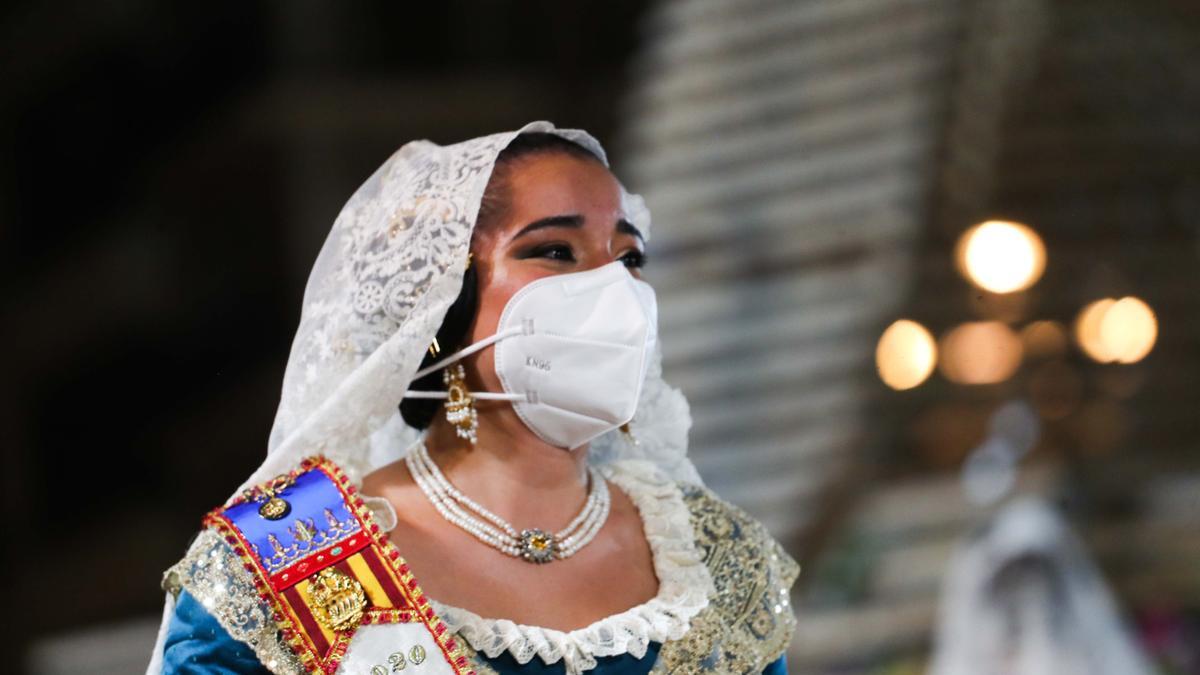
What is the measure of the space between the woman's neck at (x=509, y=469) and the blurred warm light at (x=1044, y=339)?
137 inches

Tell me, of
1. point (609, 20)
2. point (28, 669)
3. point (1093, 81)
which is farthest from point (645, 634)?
point (609, 20)

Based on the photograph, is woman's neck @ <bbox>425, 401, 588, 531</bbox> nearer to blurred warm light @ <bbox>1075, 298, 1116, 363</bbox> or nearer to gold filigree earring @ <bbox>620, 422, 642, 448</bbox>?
gold filigree earring @ <bbox>620, 422, 642, 448</bbox>

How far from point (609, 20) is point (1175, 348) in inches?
104

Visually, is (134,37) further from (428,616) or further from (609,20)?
(428,616)

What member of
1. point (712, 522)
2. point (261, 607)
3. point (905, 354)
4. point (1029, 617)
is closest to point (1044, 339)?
point (905, 354)

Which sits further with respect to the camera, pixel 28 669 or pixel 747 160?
pixel 747 160

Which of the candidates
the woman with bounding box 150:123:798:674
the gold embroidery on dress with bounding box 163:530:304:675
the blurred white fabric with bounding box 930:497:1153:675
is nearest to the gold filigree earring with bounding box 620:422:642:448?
the woman with bounding box 150:123:798:674

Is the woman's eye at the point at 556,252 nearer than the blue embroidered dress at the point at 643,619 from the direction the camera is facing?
No

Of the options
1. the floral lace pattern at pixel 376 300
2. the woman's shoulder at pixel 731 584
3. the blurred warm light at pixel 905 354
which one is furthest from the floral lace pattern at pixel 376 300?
the blurred warm light at pixel 905 354

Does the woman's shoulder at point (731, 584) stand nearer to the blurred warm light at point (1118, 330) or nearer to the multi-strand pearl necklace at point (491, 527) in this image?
the multi-strand pearl necklace at point (491, 527)

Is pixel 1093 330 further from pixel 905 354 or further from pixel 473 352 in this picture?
pixel 473 352

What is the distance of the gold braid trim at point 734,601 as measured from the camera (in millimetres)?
2096

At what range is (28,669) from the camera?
14.0 ft

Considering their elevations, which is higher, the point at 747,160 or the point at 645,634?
the point at 747,160
